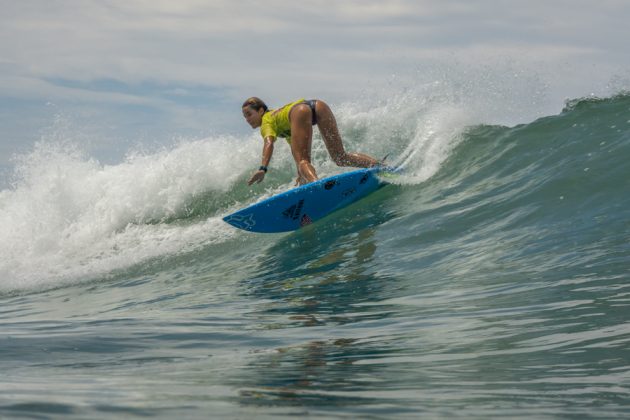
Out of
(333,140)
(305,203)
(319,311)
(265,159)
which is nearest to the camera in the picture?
(319,311)

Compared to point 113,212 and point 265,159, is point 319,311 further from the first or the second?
point 113,212

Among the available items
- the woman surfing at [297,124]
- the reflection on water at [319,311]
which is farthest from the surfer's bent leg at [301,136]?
the reflection on water at [319,311]

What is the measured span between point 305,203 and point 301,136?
2.56ft

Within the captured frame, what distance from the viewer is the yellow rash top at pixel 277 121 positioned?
379 inches

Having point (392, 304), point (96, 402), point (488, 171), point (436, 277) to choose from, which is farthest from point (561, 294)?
A: point (488, 171)

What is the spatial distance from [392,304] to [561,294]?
1.15m

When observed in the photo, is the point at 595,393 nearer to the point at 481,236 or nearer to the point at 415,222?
the point at 481,236

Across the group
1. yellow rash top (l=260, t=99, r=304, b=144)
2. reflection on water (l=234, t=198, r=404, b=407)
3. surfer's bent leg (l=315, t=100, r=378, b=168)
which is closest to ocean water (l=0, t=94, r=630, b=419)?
reflection on water (l=234, t=198, r=404, b=407)

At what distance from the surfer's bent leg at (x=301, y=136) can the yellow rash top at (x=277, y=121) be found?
7cm

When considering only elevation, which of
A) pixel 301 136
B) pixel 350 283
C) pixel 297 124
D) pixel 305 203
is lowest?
pixel 350 283

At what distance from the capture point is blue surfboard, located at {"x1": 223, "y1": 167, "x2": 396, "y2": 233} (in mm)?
9352

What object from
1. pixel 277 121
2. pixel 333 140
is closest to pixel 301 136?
pixel 277 121

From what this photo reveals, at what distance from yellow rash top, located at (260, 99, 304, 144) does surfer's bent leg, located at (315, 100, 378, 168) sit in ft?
1.01

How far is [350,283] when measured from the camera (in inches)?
275
